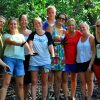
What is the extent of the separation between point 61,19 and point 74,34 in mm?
428

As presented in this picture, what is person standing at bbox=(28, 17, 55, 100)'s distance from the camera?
6.99m

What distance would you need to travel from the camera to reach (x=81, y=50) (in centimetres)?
725

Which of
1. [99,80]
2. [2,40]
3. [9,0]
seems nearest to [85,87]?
[99,80]

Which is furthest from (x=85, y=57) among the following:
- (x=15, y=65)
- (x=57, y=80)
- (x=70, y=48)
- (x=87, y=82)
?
(x=15, y=65)

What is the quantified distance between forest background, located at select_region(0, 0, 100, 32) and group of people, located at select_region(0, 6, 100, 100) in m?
2.62

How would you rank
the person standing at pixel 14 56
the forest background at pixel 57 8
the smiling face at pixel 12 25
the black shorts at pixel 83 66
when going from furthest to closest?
the forest background at pixel 57 8 < the black shorts at pixel 83 66 < the smiling face at pixel 12 25 < the person standing at pixel 14 56

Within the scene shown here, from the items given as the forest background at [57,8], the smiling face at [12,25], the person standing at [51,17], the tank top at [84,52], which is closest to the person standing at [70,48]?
the tank top at [84,52]

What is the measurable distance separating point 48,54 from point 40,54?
18cm

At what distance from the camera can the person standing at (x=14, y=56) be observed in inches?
263

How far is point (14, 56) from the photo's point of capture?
265 inches

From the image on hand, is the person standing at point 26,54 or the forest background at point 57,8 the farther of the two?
the forest background at point 57,8

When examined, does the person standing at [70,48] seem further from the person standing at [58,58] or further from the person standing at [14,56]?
the person standing at [14,56]

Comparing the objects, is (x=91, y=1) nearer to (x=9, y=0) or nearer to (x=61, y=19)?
(x=9, y=0)

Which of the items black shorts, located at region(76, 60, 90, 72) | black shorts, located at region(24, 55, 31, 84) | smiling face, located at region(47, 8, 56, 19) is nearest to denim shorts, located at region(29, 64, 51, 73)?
black shorts, located at region(24, 55, 31, 84)
